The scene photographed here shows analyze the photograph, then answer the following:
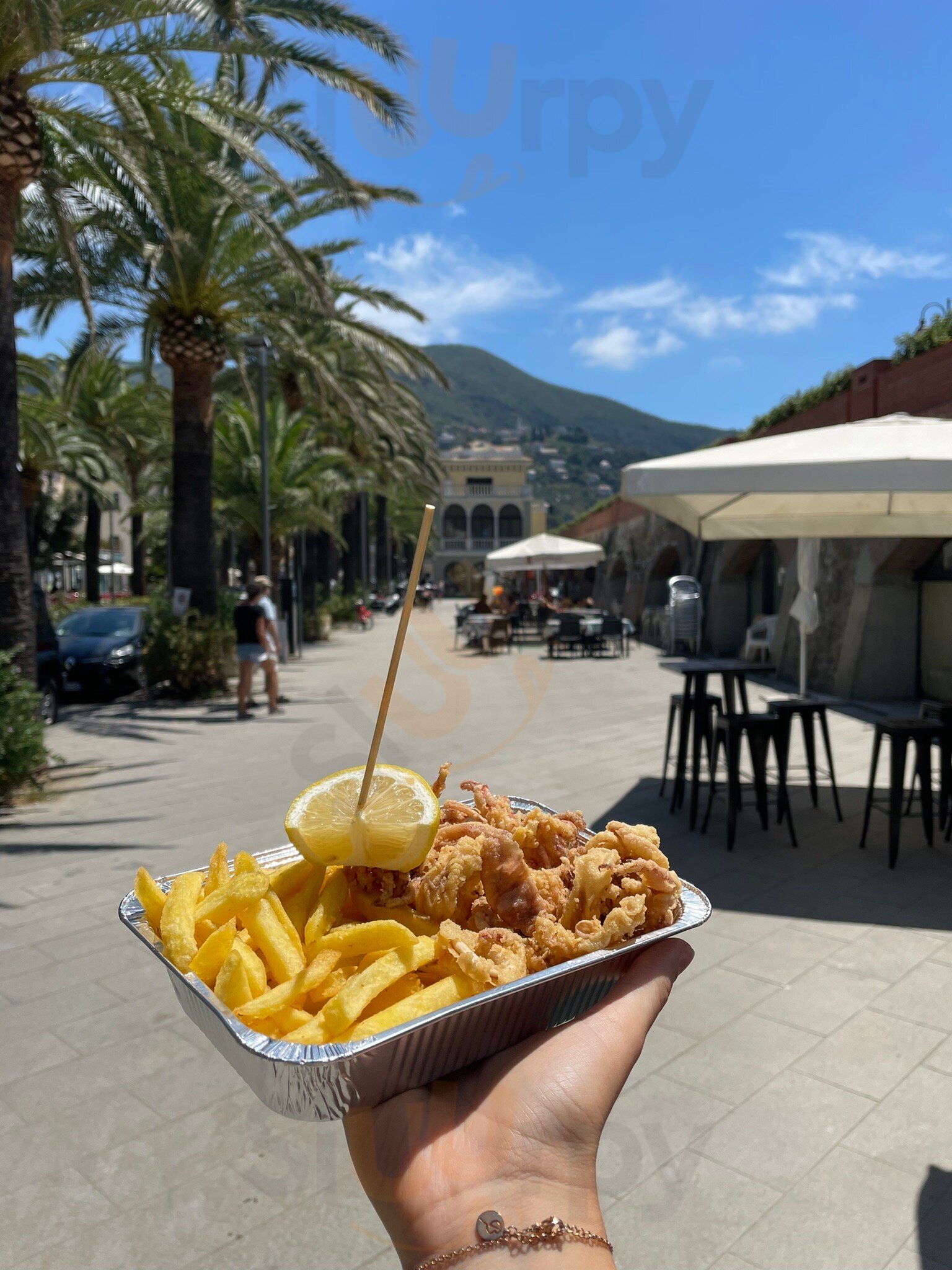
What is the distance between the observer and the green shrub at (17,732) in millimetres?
6559

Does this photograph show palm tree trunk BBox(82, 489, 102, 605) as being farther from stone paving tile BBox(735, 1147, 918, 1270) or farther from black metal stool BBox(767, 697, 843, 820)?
stone paving tile BBox(735, 1147, 918, 1270)

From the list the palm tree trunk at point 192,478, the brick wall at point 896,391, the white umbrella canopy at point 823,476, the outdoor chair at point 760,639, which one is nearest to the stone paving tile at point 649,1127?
the white umbrella canopy at point 823,476

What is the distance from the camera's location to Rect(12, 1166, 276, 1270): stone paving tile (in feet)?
7.30

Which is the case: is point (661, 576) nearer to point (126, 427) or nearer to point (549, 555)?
point (549, 555)

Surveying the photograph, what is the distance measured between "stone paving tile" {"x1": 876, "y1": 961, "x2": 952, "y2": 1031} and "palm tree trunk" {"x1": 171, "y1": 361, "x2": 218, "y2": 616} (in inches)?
428

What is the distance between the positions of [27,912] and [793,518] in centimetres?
604

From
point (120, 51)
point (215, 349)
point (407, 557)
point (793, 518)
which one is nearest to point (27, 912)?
point (793, 518)

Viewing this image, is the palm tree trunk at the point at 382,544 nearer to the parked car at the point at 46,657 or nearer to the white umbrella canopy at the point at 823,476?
the parked car at the point at 46,657

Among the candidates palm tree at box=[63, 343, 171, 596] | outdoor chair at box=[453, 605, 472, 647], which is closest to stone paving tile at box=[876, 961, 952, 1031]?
outdoor chair at box=[453, 605, 472, 647]

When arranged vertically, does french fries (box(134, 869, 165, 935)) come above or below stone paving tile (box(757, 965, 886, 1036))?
above

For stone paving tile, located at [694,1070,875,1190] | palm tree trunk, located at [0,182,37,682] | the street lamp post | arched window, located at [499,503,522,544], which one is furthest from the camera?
arched window, located at [499,503,522,544]

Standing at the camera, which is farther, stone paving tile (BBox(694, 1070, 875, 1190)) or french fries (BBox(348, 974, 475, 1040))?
stone paving tile (BBox(694, 1070, 875, 1190))

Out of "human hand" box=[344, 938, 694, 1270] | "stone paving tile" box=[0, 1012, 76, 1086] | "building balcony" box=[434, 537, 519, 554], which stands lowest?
"stone paving tile" box=[0, 1012, 76, 1086]

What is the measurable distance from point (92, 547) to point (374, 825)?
1065 inches
